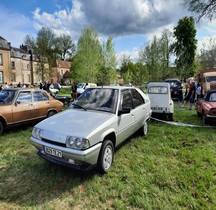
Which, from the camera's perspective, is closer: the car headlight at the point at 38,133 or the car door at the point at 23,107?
the car headlight at the point at 38,133

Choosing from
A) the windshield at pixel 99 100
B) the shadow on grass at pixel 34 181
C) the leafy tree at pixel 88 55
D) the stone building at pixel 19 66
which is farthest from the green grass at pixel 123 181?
the stone building at pixel 19 66

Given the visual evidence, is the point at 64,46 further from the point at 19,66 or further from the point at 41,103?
the point at 41,103

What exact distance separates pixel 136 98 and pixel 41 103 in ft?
13.4

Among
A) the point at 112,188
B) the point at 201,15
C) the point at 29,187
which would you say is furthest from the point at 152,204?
the point at 201,15

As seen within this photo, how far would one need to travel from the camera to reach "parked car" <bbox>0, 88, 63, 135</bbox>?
6305mm

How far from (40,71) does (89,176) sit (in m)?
31.2

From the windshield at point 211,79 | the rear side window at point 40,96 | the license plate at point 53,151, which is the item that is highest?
the windshield at point 211,79

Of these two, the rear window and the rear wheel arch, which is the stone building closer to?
the rear window

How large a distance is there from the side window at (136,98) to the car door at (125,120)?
293 mm

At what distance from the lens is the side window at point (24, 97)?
6803 millimetres

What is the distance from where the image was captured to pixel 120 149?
520 centimetres

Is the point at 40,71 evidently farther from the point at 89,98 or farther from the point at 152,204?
the point at 152,204

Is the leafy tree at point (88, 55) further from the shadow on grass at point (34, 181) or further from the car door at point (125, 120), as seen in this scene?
the shadow on grass at point (34, 181)

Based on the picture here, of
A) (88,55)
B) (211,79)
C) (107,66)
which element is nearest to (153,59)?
(107,66)
